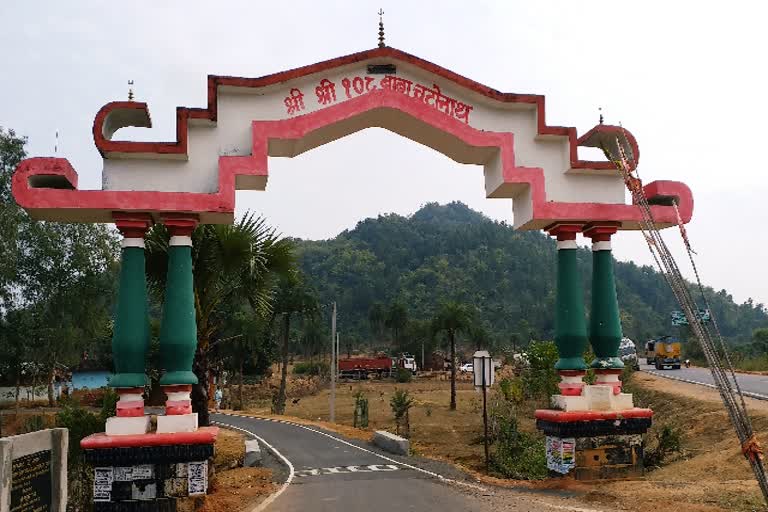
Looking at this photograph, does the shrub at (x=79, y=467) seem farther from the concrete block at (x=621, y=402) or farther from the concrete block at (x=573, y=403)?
the concrete block at (x=621, y=402)

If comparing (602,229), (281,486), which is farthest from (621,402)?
(281,486)

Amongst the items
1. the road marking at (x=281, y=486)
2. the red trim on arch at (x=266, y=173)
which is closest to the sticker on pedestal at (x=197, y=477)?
the road marking at (x=281, y=486)

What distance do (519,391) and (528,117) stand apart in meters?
22.8

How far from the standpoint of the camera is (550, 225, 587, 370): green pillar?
440 inches

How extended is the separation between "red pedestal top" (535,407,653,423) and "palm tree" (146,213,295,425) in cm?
593

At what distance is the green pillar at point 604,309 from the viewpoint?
1130cm

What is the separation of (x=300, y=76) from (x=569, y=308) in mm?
6203

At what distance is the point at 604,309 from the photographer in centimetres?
1138

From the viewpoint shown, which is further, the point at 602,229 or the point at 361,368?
the point at 361,368

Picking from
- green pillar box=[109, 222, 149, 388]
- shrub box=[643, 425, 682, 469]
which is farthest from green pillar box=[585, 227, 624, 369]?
green pillar box=[109, 222, 149, 388]

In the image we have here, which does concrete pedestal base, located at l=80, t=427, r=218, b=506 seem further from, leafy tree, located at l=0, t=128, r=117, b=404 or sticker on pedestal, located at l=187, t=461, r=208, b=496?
leafy tree, located at l=0, t=128, r=117, b=404

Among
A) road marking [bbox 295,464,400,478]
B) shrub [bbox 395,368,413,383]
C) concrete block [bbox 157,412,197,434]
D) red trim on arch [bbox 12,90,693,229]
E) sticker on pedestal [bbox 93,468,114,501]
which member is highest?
red trim on arch [bbox 12,90,693,229]

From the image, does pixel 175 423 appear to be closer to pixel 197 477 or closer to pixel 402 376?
pixel 197 477

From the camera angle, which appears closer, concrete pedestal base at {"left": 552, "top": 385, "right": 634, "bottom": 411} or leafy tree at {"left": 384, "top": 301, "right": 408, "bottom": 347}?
concrete pedestal base at {"left": 552, "top": 385, "right": 634, "bottom": 411}
